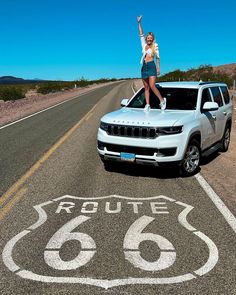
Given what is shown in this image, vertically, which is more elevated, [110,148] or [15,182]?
[110,148]

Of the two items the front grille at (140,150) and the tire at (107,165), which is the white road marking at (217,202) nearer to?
the front grille at (140,150)

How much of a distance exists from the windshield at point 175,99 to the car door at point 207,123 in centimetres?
23

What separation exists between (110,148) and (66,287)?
4032mm

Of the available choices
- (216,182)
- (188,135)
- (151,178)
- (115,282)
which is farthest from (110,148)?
(115,282)

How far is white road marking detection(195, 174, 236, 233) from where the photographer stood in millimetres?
5345

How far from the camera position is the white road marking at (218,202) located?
17.5 ft

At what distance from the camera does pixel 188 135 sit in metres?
7.23

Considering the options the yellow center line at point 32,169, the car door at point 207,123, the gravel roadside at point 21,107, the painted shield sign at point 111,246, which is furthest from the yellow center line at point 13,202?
the gravel roadside at point 21,107

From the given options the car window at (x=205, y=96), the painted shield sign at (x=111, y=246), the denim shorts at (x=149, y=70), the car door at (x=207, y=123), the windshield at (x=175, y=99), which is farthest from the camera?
the denim shorts at (x=149, y=70)

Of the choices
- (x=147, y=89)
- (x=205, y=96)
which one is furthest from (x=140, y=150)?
(x=205, y=96)

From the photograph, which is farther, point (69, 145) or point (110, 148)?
point (69, 145)

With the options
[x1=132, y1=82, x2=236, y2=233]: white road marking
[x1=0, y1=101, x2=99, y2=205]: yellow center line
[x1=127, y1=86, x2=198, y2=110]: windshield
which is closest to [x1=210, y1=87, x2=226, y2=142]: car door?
[x1=127, y1=86, x2=198, y2=110]: windshield

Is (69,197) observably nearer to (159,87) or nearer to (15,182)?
(15,182)

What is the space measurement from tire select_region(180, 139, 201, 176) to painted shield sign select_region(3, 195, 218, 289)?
1.51m
